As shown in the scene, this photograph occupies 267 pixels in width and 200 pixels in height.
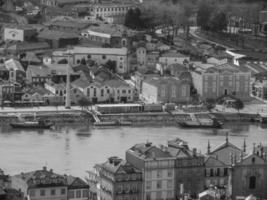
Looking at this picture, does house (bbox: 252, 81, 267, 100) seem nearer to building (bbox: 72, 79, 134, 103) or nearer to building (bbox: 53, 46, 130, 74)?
building (bbox: 53, 46, 130, 74)

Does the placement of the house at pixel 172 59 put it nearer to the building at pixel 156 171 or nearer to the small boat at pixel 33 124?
the small boat at pixel 33 124

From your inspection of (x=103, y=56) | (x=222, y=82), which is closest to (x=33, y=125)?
(x=222, y=82)

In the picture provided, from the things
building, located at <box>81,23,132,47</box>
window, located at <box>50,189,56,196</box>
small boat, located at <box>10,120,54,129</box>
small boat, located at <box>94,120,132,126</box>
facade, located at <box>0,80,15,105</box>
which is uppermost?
window, located at <box>50,189,56,196</box>

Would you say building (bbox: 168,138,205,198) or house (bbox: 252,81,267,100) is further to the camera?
house (bbox: 252,81,267,100)

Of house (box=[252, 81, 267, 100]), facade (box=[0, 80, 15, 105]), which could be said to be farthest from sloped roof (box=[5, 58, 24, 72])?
house (box=[252, 81, 267, 100])

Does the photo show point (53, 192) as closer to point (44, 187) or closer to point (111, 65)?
point (44, 187)

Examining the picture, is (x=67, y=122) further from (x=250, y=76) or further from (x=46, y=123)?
(x=250, y=76)

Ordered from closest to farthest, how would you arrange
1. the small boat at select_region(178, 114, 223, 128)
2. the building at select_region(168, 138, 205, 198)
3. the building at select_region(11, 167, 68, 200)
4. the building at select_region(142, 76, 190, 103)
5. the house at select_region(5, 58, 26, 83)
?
the building at select_region(11, 167, 68, 200) < the building at select_region(168, 138, 205, 198) < the small boat at select_region(178, 114, 223, 128) < the building at select_region(142, 76, 190, 103) < the house at select_region(5, 58, 26, 83)
